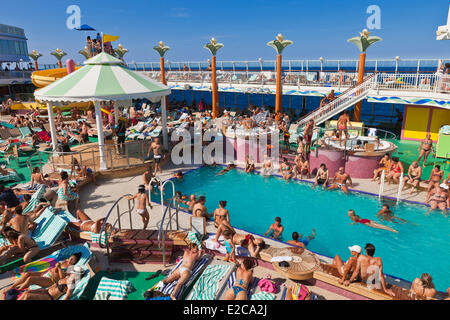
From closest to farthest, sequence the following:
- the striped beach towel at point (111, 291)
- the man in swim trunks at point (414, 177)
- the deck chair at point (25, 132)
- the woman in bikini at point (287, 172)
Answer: the striped beach towel at point (111, 291) → the man in swim trunks at point (414, 177) → the woman in bikini at point (287, 172) → the deck chair at point (25, 132)

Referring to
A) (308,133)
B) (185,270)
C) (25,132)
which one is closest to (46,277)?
(185,270)

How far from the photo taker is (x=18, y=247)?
7.34 meters

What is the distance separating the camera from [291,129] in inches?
716

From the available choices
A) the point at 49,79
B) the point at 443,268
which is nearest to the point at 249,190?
the point at 443,268

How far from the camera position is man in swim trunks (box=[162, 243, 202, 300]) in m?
6.32

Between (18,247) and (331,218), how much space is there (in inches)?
340

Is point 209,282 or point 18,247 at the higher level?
point 18,247

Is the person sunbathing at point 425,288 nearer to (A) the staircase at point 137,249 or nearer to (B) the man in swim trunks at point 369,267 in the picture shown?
(B) the man in swim trunks at point 369,267

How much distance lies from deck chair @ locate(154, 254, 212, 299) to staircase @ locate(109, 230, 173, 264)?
0.68 metres

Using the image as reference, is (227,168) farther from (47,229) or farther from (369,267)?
(369,267)

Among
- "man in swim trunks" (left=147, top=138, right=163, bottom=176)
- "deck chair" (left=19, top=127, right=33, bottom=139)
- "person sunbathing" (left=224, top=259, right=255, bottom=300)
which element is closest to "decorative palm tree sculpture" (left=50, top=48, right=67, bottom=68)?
"deck chair" (left=19, top=127, right=33, bottom=139)

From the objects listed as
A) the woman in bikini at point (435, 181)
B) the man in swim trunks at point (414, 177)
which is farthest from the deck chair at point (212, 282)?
the man in swim trunks at point (414, 177)

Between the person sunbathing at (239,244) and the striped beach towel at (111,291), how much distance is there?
242 centimetres

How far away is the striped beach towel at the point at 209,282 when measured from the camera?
20.2 feet
